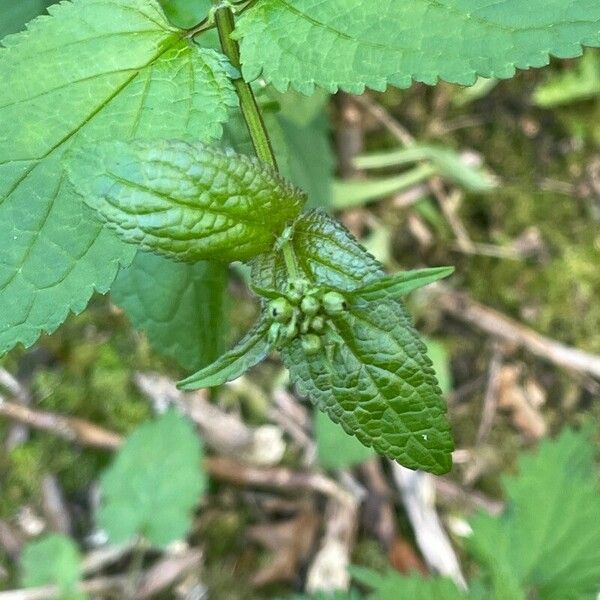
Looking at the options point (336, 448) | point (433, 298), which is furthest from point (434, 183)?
point (336, 448)

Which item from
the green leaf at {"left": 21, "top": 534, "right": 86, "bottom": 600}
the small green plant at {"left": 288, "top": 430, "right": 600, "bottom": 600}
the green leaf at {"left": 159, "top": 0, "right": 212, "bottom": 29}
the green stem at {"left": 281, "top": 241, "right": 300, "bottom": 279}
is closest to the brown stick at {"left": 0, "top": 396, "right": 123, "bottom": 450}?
the green leaf at {"left": 21, "top": 534, "right": 86, "bottom": 600}

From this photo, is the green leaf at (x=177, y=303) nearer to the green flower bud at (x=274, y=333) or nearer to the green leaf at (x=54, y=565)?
the green flower bud at (x=274, y=333)

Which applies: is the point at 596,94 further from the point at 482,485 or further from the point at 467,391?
the point at 482,485

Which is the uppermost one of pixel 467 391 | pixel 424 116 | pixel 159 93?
pixel 159 93

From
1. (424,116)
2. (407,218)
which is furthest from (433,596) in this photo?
(424,116)

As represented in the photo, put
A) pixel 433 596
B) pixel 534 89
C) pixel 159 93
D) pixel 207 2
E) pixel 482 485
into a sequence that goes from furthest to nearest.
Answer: pixel 534 89
pixel 482 485
pixel 433 596
pixel 207 2
pixel 159 93

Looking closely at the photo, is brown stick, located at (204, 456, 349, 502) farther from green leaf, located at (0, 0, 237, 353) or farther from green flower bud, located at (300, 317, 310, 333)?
green flower bud, located at (300, 317, 310, 333)
